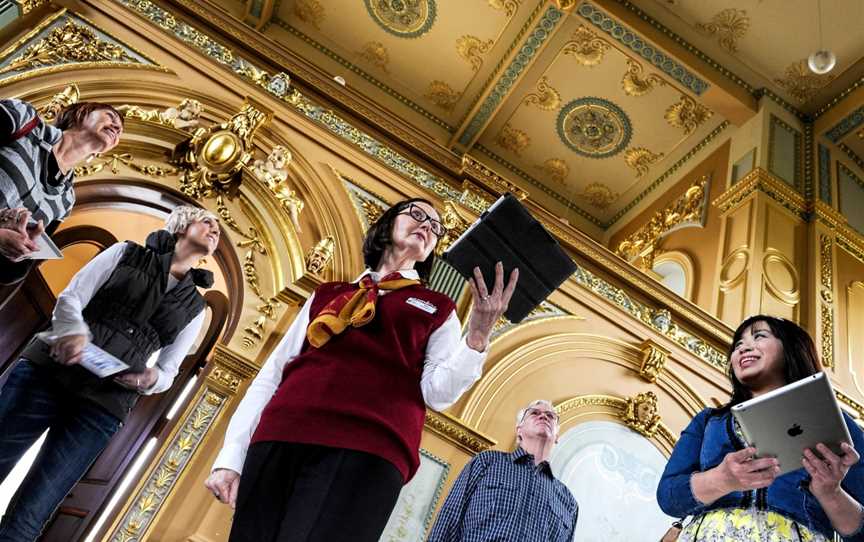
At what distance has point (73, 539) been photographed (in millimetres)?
3166

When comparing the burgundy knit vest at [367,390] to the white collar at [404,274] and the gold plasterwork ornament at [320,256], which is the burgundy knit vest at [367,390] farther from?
the gold plasterwork ornament at [320,256]

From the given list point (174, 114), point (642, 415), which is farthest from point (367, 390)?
point (642, 415)

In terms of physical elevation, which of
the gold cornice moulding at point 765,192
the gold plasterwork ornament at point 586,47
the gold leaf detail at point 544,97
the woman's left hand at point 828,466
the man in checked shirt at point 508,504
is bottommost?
the woman's left hand at point 828,466

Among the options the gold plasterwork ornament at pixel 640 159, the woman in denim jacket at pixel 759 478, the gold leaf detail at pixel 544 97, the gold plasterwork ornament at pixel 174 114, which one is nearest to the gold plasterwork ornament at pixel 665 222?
the gold plasterwork ornament at pixel 640 159

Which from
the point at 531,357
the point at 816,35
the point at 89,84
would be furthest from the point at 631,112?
the point at 89,84

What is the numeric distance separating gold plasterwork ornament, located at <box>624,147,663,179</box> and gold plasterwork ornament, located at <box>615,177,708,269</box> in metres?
0.58

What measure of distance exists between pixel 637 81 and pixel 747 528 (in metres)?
6.10

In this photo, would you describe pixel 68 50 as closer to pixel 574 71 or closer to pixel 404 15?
pixel 404 15

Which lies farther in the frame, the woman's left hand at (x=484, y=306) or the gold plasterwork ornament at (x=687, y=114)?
the gold plasterwork ornament at (x=687, y=114)

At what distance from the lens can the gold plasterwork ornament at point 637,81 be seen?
6637mm

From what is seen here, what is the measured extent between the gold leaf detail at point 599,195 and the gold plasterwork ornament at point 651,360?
3559 mm

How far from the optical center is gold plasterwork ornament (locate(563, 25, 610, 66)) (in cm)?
654

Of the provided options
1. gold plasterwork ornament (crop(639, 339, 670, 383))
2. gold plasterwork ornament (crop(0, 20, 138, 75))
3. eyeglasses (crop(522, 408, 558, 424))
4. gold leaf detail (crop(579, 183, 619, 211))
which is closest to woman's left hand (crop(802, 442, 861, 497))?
eyeglasses (crop(522, 408, 558, 424))

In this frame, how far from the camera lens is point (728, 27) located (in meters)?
6.41
